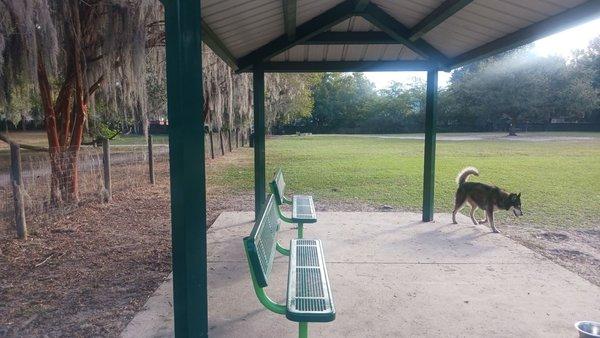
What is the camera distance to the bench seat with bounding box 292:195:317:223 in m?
4.41

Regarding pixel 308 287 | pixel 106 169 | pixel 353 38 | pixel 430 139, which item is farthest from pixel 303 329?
pixel 106 169

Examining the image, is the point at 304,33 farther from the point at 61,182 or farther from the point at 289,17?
the point at 61,182

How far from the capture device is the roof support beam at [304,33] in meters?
4.95

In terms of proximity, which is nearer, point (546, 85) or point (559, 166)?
point (559, 166)

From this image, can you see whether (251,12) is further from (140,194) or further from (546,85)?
(546,85)

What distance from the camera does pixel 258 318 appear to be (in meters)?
3.38

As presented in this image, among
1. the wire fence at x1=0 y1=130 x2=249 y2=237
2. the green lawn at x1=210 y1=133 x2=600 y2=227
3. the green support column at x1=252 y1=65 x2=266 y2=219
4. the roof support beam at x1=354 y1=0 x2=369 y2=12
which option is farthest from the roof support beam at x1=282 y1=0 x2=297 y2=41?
the green lawn at x1=210 y1=133 x2=600 y2=227

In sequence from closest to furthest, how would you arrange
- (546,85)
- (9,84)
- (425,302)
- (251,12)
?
(425,302) → (251,12) → (9,84) → (546,85)

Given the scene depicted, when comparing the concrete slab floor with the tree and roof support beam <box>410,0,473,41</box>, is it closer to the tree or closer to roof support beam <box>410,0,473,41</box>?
roof support beam <box>410,0,473,41</box>

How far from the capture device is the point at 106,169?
8.36 metres

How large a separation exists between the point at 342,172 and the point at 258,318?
1060 cm

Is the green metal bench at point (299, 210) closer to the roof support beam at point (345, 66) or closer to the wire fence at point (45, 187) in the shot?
the roof support beam at point (345, 66)

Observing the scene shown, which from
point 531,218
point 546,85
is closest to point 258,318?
point 531,218

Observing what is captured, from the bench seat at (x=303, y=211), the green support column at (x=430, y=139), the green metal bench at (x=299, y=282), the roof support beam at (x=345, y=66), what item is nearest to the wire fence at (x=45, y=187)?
the bench seat at (x=303, y=211)
